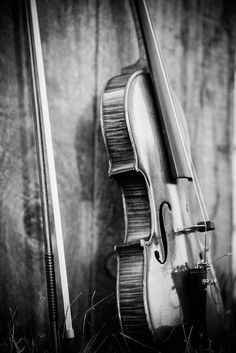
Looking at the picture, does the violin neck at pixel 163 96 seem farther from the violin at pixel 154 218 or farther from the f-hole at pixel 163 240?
the f-hole at pixel 163 240

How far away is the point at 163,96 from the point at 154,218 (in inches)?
19.1

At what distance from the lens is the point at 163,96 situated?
4.65 ft

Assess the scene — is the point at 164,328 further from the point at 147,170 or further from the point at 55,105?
the point at 55,105

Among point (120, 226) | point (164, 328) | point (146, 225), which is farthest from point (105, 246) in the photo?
point (164, 328)

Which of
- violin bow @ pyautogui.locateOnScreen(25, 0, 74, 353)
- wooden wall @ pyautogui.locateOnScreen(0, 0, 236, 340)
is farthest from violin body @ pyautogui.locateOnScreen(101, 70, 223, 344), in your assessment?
wooden wall @ pyautogui.locateOnScreen(0, 0, 236, 340)

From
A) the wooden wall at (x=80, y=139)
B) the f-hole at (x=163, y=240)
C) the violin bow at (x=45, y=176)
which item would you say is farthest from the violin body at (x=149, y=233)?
the wooden wall at (x=80, y=139)

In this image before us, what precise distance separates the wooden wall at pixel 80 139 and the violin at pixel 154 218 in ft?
0.86

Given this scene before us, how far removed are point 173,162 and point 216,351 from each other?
69 centimetres

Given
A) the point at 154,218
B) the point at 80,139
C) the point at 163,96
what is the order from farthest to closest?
the point at 80,139 → the point at 163,96 → the point at 154,218

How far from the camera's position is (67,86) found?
1608 millimetres

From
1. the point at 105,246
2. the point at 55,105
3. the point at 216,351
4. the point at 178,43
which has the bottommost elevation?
the point at 216,351

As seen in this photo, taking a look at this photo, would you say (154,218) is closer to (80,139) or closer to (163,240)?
(163,240)

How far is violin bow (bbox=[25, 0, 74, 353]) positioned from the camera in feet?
3.82

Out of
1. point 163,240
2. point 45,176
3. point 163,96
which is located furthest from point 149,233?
point 163,96
